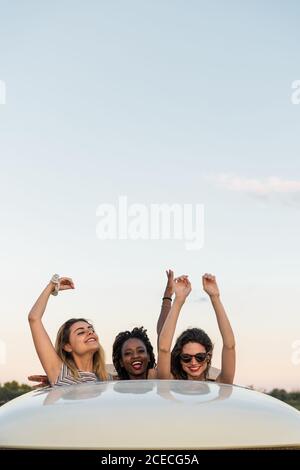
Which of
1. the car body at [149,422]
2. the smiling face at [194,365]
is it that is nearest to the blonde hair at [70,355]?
the smiling face at [194,365]

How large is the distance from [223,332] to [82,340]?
A: 3.95ft

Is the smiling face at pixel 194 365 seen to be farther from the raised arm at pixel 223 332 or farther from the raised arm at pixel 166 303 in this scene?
the raised arm at pixel 166 303

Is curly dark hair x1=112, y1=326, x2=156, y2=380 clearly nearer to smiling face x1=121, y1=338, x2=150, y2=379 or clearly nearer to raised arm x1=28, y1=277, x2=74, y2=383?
smiling face x1=121, y1=338, x2=150, y2=379

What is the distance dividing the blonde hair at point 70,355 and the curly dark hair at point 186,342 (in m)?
0.59

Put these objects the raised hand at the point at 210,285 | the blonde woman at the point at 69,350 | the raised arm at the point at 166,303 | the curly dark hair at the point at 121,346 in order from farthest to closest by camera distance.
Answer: the raised arm at the point at 166,303 < the curly dark hair at the point at 121,346 < the raised hand at the point at 210,285 < the blonde woman at the point at 69,350

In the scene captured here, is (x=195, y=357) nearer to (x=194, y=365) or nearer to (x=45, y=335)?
(x=194, y=365)

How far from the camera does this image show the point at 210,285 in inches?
271

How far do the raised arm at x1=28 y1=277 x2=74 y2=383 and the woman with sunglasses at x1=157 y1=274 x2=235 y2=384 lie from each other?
86 centimetres

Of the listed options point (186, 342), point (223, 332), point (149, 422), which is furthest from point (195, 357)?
point (149, 422)

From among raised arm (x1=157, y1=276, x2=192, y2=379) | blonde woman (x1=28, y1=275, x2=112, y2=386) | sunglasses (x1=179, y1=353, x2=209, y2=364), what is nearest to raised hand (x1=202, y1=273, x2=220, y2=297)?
raised arm (x1=157, y1=276, x2=192, y2=379)

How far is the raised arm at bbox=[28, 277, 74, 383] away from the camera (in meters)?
6.29

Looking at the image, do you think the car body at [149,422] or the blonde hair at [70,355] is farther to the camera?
the blonde hair at [70,355]

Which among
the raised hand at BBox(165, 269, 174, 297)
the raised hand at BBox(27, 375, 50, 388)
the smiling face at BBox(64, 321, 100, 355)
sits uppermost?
the raised hand at BBox(165, 269, 174, 297)

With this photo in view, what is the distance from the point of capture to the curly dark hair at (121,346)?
22.9ft
